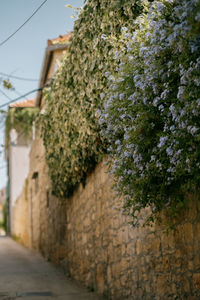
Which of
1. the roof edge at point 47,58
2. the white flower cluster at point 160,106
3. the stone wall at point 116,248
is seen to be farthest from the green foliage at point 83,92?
the roof edge at point 47,58

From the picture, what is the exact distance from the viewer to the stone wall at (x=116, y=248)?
4.32 metres

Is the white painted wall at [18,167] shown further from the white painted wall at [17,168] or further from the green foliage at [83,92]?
the green foliage at [83,92]

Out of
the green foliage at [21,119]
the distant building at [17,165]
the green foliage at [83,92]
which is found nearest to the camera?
the green foliage at [83,92]

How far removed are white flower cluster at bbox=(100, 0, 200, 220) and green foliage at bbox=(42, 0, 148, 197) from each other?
0.71 meters

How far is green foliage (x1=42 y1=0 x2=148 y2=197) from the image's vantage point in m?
5.65

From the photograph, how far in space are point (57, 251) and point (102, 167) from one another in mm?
4674

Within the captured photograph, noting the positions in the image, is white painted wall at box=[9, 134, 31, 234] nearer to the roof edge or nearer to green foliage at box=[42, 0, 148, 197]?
the roof edge

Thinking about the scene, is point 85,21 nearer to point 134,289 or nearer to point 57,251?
point 134,289

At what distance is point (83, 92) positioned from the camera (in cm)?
684

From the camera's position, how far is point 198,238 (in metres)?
4.10

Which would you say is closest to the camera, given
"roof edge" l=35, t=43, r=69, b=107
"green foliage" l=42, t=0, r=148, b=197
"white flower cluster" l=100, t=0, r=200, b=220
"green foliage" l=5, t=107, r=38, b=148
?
"white flower cluster" l=100, t=0, r=200, b=220

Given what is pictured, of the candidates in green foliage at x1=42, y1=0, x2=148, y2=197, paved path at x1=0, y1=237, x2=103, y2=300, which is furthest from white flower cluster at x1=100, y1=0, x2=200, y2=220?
paved path at x1=0, y1=237, x2=103, y2=300

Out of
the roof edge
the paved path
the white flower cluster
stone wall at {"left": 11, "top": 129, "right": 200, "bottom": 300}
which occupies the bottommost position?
the paved path

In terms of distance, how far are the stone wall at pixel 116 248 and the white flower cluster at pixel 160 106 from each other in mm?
475
